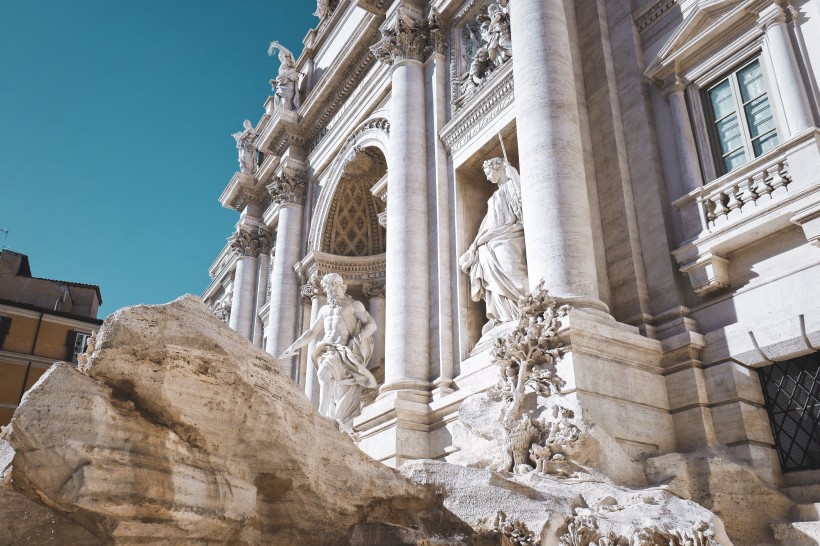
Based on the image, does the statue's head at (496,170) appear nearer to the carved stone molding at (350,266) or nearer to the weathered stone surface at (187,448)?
the weathered stone surface at (187,448)

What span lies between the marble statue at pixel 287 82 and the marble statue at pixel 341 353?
822 centimetres

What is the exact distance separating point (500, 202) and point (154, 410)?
7.19 meters

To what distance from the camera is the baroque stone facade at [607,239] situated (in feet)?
23.6

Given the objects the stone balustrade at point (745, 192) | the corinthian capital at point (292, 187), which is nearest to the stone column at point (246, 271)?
the corinthian capital at point (292, 187)

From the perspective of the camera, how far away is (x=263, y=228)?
71.2ft

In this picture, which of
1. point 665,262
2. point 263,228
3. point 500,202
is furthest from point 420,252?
point 263,228

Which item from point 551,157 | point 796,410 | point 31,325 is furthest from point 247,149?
point 796,410

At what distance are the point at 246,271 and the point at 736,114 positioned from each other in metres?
16.1

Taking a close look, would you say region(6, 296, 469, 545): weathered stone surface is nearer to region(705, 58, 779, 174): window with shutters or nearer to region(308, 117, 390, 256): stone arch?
region(705, 58, 779, 174): window with shutters

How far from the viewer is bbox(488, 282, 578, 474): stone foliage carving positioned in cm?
674

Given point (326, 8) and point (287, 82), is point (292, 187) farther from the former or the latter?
point (326, 8)

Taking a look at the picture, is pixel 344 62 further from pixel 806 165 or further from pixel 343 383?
pixel 806 165

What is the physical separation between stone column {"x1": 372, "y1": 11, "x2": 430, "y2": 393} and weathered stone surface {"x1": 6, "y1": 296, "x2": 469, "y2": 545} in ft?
20.9

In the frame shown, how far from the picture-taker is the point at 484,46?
12.4 meters
